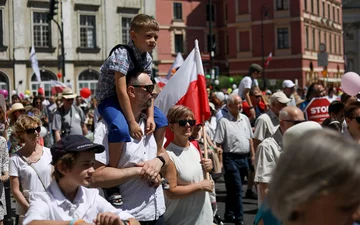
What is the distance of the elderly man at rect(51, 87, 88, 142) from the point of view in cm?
1243

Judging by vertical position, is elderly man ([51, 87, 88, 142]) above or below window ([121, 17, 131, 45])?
below

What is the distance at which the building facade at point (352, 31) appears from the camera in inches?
3740

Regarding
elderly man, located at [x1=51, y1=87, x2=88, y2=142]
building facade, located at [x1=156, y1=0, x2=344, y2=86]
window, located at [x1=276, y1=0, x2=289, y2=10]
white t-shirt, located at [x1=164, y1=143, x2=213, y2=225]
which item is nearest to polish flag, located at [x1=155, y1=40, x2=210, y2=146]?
white t-shirt, located at [x1=164, y1=143, x2=213, y2=225]

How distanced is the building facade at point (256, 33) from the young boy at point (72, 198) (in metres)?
57.0

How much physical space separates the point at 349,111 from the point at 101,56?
142 feet

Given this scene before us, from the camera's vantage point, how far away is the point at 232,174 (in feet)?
33.2

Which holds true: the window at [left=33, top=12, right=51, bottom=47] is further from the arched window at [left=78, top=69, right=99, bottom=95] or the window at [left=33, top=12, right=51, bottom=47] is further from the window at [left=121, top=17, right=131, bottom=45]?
the window at [left=121, top=17, right=131, bottom=45]

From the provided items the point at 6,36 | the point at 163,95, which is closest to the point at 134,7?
the point at 6,36

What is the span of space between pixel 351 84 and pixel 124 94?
245 inches

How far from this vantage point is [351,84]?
1009 cm

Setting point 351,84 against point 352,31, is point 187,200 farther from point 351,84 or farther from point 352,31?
point 352,31

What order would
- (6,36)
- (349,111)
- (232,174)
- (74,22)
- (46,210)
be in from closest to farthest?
(46,210), (349,111), (232,174), (6,36), (74,22)

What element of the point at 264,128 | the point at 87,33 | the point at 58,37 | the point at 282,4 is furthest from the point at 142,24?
the point at 282,4

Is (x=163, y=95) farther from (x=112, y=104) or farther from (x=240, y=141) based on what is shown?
(x=240, y=141)
